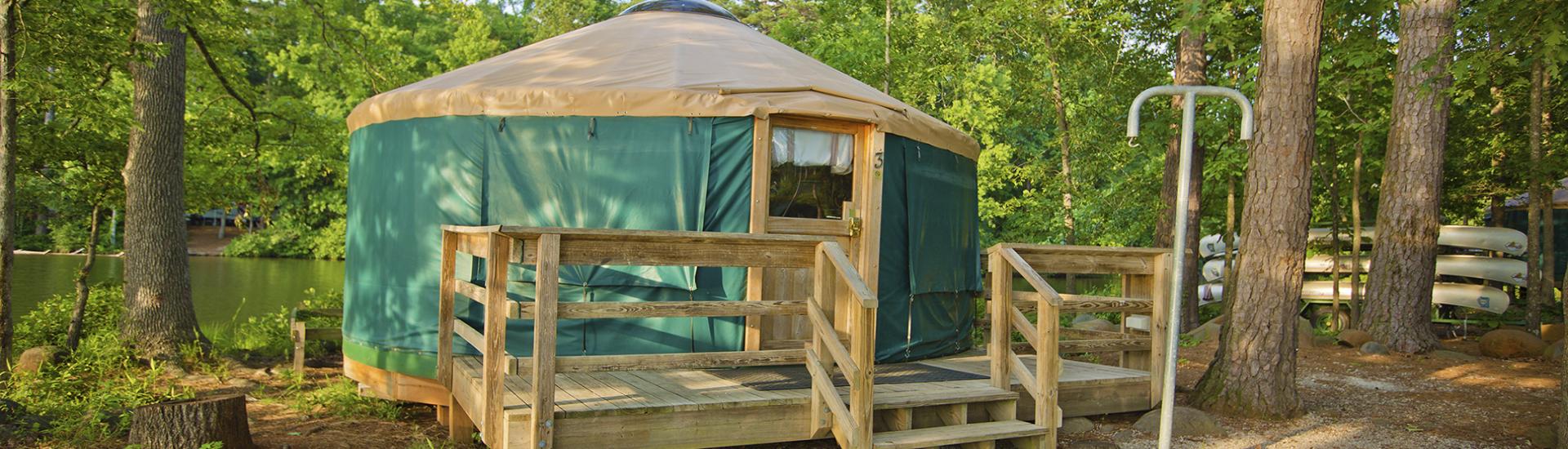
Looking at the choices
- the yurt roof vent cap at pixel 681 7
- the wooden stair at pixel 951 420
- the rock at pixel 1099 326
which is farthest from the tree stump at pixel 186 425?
the rock at pixel 1099 326

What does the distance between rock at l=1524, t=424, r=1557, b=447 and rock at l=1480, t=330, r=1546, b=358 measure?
3.74m

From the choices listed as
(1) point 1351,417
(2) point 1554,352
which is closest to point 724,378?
(1) point 1351,417

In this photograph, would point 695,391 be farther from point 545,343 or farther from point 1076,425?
point 1076,425

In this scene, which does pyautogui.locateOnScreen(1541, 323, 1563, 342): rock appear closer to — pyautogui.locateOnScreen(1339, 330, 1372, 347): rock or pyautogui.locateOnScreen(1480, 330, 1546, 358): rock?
pyautogui.locateOnScreen(1480, 330, 1546, 358): rock

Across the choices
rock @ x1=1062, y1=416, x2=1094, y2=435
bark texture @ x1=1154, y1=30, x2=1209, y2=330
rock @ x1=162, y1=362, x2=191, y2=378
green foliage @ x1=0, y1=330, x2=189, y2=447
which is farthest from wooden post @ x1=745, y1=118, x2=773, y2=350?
bark texture @ x1=1154, y1=30, x2=1209, y2=330

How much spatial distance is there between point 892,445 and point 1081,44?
9187mm

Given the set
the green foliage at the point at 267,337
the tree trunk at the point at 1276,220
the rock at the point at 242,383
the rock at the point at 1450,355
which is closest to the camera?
the tree trunk at the point at 1276,220

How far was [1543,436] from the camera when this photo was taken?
4.71 metres

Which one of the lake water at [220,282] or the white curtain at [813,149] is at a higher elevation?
the white curtain at [813,149]

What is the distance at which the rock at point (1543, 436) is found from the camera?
182 inches

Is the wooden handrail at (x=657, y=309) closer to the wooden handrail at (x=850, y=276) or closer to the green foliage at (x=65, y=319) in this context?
the wooden handrail at (x=850, y=276)

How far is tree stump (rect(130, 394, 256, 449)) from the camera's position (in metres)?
4.28

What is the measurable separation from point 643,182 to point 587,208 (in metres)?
0.34

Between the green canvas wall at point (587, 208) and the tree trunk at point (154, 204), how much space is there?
7.99 ft
